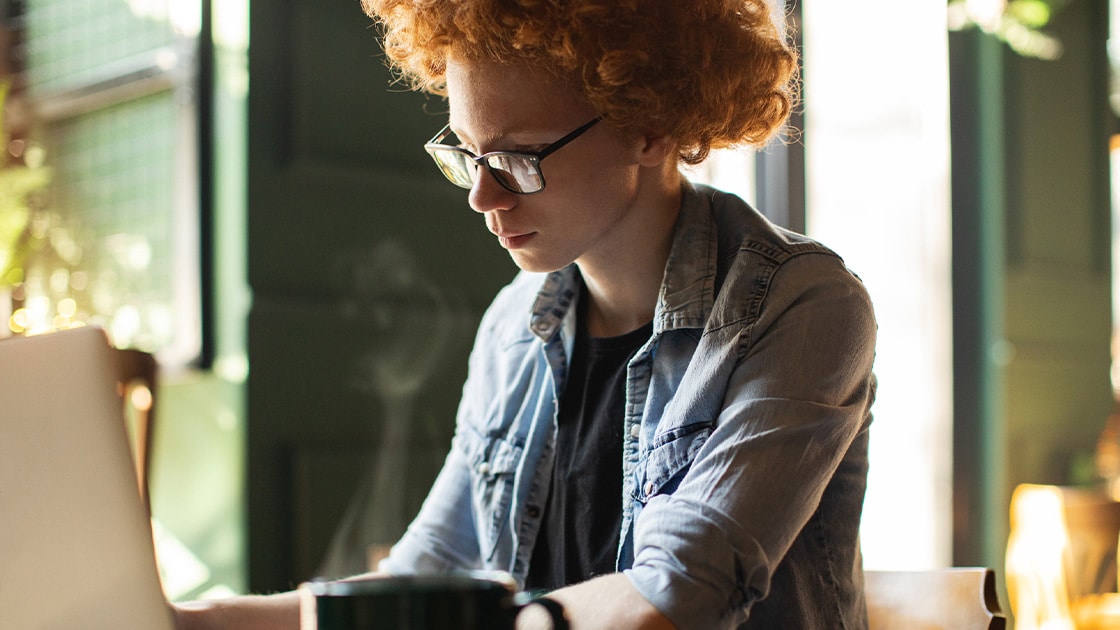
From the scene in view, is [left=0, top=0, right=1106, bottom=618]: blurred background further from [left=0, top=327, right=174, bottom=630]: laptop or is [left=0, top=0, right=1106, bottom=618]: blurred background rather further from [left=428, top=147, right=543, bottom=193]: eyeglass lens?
[left=0, top=327, right=174, bottom=630]: laptop

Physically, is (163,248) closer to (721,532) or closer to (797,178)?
(721,532)

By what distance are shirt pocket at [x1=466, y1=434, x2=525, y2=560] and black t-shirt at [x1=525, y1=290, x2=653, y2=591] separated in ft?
0.17

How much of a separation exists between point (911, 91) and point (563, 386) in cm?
290

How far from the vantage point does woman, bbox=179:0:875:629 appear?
93cm

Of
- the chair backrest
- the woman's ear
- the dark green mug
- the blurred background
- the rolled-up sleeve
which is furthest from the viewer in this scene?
the blurred background

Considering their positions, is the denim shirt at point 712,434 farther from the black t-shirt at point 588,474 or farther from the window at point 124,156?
the window at point 124,156

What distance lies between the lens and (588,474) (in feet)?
4.03

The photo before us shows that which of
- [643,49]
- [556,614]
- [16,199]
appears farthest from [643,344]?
[16,199]

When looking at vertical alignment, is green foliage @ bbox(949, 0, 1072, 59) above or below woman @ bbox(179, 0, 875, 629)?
above

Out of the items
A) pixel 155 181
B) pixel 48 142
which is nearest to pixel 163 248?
pixel 155 181

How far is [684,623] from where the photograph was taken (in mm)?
840

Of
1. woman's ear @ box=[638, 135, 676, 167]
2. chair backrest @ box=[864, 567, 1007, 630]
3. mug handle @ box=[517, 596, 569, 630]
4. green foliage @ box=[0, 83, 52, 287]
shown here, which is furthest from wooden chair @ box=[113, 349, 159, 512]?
chair backrest @ box=[864, 567, 1007, 630]

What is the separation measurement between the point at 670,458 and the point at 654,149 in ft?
1.14

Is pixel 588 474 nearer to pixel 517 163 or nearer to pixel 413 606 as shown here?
pixel 517 163
